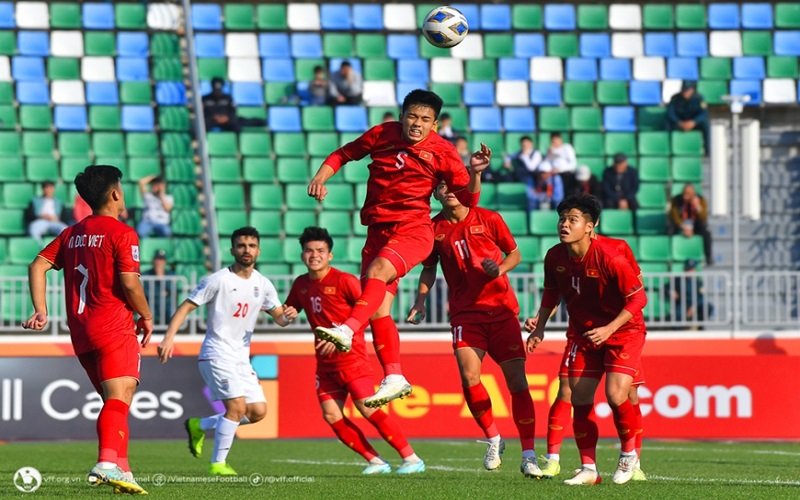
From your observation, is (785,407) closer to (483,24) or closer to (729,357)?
(729,357)

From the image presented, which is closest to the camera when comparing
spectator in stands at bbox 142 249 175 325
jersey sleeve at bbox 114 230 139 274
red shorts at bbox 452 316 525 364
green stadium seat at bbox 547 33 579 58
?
jersey sleeve at bbox 114 230 139 274

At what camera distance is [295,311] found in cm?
1171

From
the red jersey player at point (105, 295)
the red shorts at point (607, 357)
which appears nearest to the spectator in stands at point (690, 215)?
the red shorts at point (607, 357)

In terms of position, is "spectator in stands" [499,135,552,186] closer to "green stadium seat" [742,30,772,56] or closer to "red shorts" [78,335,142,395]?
"green stadium seat" [742,30,772,56]

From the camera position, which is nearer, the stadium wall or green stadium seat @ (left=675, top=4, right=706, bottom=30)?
the stadium wall

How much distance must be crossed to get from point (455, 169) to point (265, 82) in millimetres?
14376

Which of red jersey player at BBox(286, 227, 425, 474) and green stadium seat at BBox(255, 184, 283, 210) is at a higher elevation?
green stadium seat at BBox(255, 184, 283, 210)

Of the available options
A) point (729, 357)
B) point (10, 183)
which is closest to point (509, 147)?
point (729, 357)

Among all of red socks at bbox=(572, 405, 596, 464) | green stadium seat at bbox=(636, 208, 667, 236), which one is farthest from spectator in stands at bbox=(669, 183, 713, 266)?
red socks at bbox=(572, 405, 596, 464)

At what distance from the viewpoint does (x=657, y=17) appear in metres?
25.1

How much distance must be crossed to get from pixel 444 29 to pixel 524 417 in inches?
123

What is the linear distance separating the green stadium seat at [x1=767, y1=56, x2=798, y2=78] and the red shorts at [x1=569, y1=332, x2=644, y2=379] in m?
15.4

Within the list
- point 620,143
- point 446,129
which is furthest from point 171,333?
point 620,143

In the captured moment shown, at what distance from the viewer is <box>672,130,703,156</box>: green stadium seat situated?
2277cm
